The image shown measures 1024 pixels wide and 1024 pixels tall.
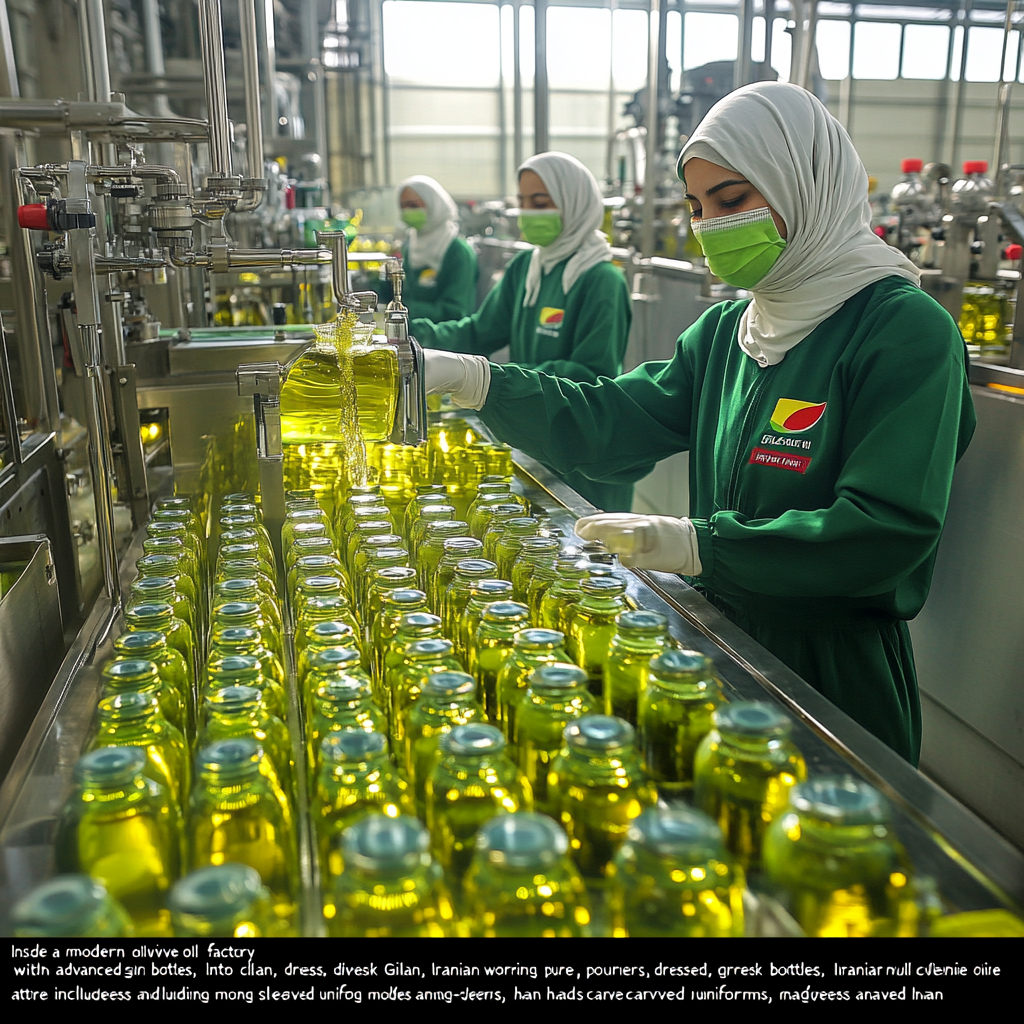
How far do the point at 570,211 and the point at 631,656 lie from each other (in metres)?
2.70

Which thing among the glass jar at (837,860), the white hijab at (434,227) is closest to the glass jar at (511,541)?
the glass jar at (837,860)

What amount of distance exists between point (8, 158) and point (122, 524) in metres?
0.81

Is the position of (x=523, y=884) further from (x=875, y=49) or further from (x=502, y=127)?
(x=502, y=127)

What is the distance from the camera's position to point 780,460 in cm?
152

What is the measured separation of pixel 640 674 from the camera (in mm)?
949

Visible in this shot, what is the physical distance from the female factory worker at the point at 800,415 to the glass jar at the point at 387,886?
755 mm

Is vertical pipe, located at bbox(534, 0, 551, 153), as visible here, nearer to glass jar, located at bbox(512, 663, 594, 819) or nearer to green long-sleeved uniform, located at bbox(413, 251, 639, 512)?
green long-sleeved uniform, located at bbox(413, 251, 639, 512)

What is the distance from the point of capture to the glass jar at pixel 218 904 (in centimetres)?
58

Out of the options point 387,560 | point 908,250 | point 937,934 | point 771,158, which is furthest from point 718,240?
point 908,250

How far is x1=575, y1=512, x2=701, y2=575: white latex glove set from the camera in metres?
1.30

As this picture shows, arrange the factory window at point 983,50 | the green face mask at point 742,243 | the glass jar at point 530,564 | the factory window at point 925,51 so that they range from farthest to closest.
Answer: the factory window at point 925,51 → the factory window at point 983,50 → the green face mask at point 742,243 → the glass jar at point 530,564

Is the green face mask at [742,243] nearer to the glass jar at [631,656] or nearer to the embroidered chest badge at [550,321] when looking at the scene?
the glass jar at [631,656]

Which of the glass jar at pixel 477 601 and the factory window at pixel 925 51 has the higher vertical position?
the factory window at pixel 925 51

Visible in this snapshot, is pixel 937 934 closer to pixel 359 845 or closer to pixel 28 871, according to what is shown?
pixel 359 845
